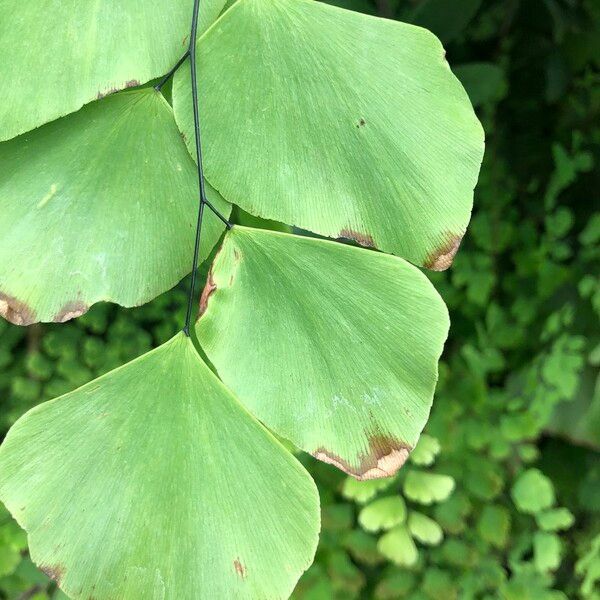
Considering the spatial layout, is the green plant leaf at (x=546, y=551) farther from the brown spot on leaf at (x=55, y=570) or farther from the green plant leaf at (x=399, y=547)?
the brown spot on leaf at (x=55, y=570)

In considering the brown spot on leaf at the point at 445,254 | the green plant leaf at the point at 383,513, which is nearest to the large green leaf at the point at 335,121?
the brown spot on leaf at the point at 445,254

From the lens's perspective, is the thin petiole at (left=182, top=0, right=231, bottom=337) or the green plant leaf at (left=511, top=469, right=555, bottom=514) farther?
the green plant leaf at (left=511, top=469, right=555, bottom=514)

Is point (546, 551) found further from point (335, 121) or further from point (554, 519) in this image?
point (335, 121)

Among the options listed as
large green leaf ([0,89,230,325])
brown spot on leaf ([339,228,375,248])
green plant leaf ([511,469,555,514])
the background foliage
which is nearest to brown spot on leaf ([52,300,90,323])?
large green leaf ([0,89,230,325])

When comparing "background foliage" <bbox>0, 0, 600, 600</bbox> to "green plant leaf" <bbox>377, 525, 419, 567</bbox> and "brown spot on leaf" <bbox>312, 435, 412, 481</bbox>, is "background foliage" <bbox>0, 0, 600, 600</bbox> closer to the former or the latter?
"green plant leaf" <bbox>377, 525, 419, 567</bbox>

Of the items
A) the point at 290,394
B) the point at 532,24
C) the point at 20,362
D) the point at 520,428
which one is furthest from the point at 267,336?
the point at 20,362

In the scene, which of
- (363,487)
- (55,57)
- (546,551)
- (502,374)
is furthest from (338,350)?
(502,374)
